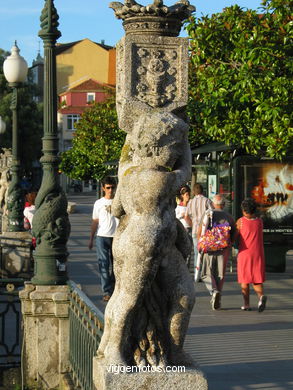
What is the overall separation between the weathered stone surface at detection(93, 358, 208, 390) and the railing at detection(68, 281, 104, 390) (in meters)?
0.75

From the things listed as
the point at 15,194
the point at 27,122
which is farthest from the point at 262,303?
the point at 27,122

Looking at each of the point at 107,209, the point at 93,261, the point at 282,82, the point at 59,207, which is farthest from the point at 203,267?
the point at 93,261

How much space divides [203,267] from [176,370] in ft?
26.8

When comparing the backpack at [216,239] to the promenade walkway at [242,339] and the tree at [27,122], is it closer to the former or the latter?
the promenade walkway at [242,339]

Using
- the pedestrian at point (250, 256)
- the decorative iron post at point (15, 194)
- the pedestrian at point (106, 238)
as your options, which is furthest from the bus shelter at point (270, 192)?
the pedestrian at point (106, 238)

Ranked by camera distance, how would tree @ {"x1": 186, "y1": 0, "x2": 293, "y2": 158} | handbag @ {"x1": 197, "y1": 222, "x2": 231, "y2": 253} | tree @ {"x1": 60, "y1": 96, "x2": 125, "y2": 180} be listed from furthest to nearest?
tree @ {"x1": 60, "y1": 96, "x2": 125, "y2": 180}
tree @ {"x1": 186, "y1": 0, "x2": 293, "y2": 158}
handbag @ {"x1": 197, "y1": 222, "x2": 231, "y2": 253}

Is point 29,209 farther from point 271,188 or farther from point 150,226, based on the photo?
point 150,226

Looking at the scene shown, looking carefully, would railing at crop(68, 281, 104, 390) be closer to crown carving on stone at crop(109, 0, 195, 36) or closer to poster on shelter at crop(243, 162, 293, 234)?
crown carving on stone at crop(109, 0, 195, 36)

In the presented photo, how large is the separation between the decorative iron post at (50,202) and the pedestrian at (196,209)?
23.3 ft

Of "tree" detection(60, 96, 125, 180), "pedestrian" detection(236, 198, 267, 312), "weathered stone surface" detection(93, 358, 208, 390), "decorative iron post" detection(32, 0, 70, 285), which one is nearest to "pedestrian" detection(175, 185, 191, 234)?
"pedestrian" detection(236, 198, 267, 312)

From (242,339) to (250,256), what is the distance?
8.08ft

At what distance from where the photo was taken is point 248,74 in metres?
14.9

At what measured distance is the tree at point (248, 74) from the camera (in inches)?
570

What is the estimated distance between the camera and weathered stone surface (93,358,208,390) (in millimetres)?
4984
